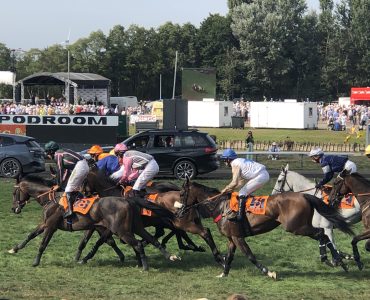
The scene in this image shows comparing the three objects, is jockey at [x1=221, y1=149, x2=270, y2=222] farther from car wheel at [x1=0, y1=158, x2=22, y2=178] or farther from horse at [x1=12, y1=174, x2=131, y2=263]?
car wheel at [x1=0, y1=158, x2=22, y2=178]

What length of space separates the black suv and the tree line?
63458 mm

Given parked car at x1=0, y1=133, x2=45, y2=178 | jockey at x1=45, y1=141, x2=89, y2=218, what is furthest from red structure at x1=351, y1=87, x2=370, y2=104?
jockey at x1=45, y1=141, x2=89, y2=218

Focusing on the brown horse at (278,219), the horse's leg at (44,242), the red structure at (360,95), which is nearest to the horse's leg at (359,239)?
the brown horse at (278,219)

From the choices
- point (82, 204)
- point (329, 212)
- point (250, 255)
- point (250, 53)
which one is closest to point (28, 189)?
point (82, 204)

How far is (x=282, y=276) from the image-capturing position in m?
12.3

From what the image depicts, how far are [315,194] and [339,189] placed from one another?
0.92 metres

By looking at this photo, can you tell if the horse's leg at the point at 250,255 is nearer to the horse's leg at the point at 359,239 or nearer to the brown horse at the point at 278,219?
the brown horse at the point at 278,219

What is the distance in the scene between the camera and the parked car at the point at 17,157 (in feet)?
84.3

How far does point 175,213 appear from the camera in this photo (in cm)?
1294

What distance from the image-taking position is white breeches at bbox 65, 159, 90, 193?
1285 centimetres

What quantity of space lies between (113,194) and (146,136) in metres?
12.5

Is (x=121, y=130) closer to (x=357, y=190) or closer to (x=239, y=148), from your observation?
(x=239, y=148)

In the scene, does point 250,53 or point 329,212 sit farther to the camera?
point 250,53

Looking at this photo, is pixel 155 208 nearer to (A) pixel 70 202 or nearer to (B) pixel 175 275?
(B) pixel 175 275
